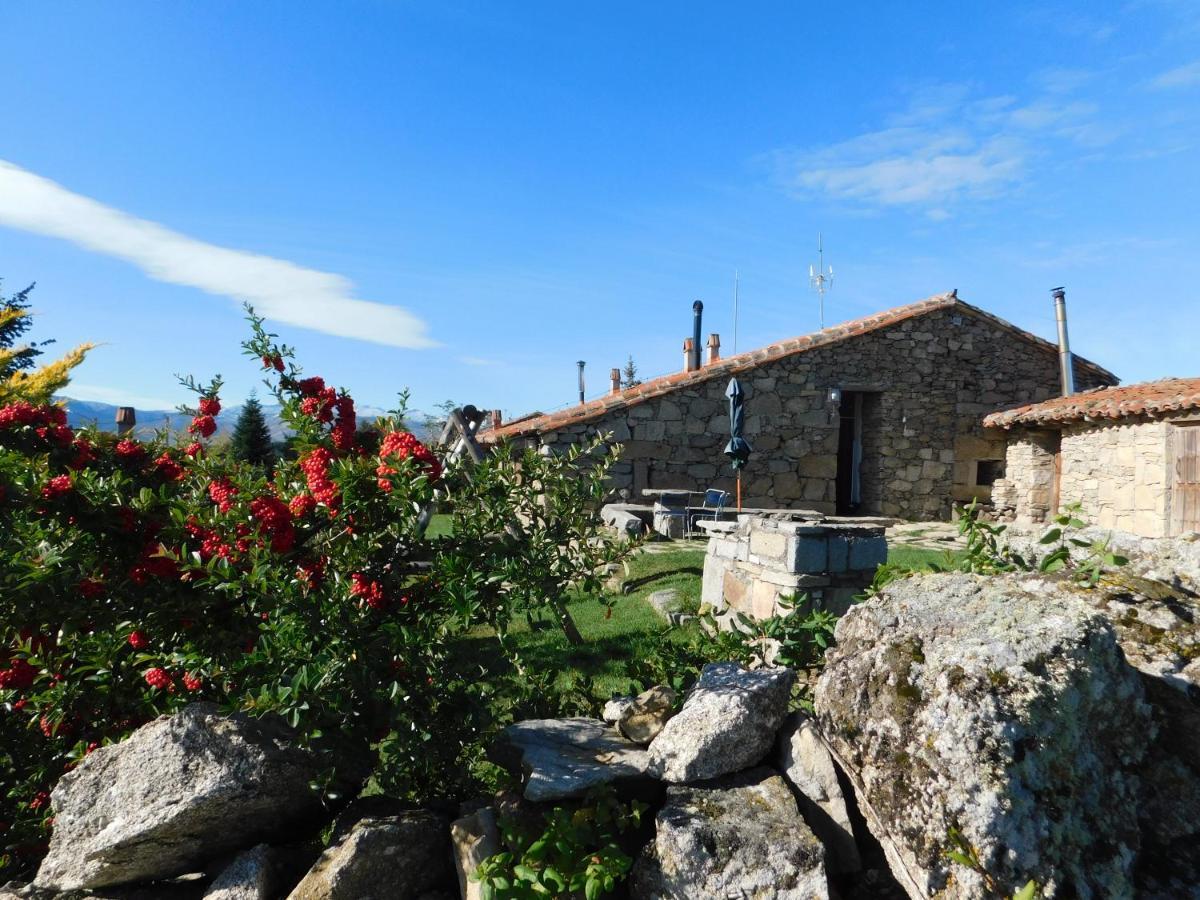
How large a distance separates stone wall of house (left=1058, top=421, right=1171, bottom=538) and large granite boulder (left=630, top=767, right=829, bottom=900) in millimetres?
10827

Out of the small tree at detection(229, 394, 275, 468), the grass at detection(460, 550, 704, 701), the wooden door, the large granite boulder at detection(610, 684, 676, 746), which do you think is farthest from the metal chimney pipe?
the small tree at detection(229, 394, 275, 468)

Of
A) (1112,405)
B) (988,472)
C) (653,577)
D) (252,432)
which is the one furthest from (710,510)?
(252,432)

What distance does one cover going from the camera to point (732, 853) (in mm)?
2412

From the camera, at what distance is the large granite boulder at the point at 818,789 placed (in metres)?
2.59

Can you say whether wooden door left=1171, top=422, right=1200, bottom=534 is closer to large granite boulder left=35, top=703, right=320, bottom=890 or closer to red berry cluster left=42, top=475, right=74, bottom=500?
large granite boulder left=35, top=703, right=320, bottom=890

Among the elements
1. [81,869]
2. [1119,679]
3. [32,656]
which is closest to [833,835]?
[1119,679]

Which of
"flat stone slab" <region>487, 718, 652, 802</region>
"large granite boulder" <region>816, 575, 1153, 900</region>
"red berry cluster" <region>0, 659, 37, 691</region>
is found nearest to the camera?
"large granite boulder" <region>816, 575, 1153, 900</region>

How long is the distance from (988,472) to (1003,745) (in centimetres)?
1591

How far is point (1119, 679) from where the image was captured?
7.40 ft

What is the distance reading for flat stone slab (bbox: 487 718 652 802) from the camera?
106 inches

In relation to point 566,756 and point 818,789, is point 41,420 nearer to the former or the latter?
point 566,756

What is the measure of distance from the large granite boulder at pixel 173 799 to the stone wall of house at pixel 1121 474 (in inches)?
462

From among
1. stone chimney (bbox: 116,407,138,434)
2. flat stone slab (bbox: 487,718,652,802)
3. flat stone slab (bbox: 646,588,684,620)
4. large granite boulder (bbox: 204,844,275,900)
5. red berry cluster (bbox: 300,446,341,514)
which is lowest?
large granite boulder (bbox: 204,844,275,900)

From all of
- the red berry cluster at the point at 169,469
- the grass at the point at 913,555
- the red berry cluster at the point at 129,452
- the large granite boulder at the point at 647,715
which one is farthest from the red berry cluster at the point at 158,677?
the grass at the point at 913,555
